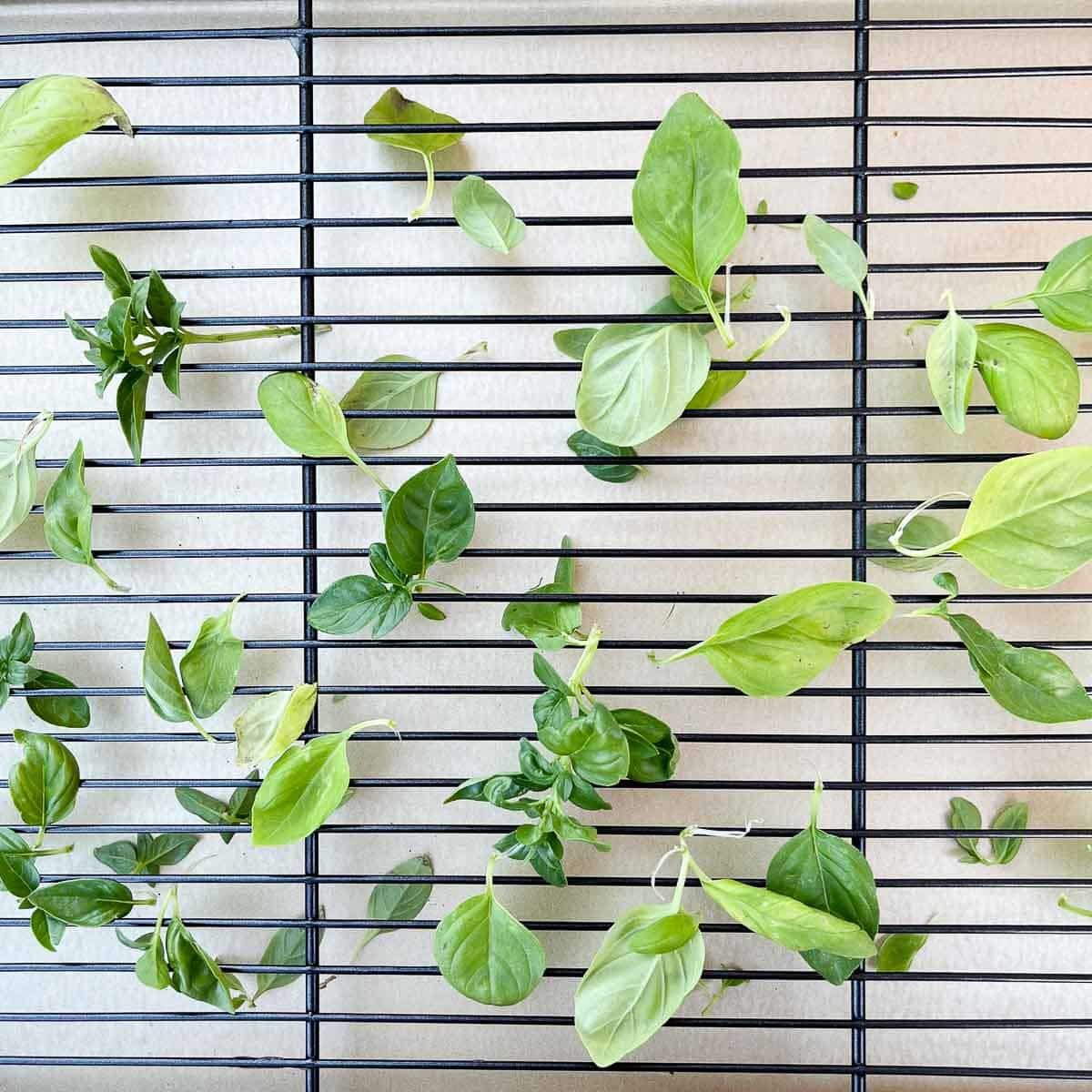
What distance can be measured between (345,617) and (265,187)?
0.32 m

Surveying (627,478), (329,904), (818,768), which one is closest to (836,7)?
(627,478)

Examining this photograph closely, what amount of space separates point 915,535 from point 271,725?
44 cm

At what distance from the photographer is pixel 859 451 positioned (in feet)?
2.03

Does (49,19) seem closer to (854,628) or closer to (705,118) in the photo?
(705,118)

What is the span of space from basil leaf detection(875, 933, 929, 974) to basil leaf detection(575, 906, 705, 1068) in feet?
0.50

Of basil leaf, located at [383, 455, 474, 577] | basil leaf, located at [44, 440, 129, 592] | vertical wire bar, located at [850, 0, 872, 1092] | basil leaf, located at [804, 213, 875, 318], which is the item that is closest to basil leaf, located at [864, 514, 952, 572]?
vertical wire bar, located at [850, 0, 872, 1092]

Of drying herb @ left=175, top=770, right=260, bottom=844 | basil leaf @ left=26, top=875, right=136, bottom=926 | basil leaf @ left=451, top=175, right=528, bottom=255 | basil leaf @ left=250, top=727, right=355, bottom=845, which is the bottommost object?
basil leaf @ left=26, top=875, right=136, bottom=926

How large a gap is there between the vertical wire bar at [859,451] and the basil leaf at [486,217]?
221 mm

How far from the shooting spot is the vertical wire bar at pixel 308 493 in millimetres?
621

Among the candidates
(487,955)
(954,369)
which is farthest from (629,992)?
(954,369)

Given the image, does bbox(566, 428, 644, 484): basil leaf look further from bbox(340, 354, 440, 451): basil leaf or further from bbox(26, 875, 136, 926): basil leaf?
bbox(26, 875, 136, 926): basil leaf

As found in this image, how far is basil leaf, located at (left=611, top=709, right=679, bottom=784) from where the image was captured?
59 cm

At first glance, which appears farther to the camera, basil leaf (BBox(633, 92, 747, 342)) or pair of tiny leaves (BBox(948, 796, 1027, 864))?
pair of tiny leaves (BBox(948, 796, 1027, 864))

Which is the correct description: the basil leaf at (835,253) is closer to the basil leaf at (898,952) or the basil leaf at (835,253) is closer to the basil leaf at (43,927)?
the basil leaf at (898,952)
